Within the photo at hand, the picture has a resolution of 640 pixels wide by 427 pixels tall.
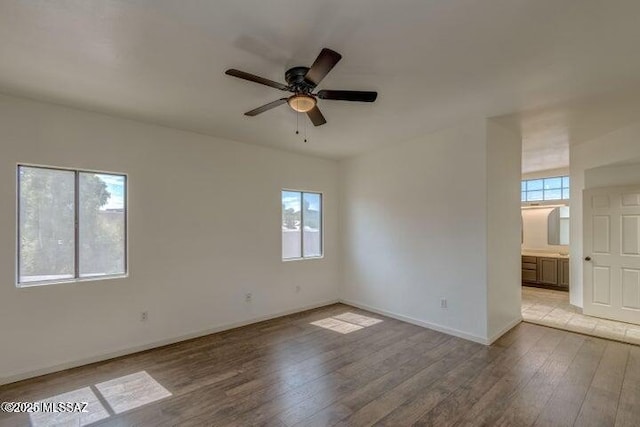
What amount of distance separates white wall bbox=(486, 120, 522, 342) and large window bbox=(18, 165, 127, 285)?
454 cm

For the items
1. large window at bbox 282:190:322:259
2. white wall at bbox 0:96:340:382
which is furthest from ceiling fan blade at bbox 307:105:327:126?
large window at bbox 282:190:322:259

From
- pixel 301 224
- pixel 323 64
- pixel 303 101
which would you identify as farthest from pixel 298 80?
pixel 301 224

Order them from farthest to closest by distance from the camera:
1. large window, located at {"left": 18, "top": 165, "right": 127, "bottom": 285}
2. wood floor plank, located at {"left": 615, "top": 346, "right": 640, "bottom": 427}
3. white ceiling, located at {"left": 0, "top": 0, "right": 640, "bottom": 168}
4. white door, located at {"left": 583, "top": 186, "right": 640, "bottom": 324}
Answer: white door, located at {"left": 583, "top": 186, "right": 640, "bottom": 324} → large window, located at {"left": 18, "top": 165, "right": 127, "bottom": 285} → wood floor plank, located at {"left": 615, "top": 346, "right": 640, "bottom": 427} → white ceiling, located at {"left": 0, "top": 0, "right": 640, "bottom": 168}

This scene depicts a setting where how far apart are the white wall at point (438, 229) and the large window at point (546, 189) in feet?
12.0

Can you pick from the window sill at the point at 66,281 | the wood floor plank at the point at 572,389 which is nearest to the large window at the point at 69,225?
the window sill at the point at 66,281

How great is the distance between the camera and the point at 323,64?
2004 mm

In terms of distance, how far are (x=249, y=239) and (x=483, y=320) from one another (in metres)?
3.42

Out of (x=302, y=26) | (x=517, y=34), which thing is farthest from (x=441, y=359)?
(x=302, y=26)

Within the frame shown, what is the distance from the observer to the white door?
4.38m

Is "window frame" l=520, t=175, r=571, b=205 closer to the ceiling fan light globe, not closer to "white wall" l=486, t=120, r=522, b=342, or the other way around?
"white wall" l=486, t=120, r=522, b=342

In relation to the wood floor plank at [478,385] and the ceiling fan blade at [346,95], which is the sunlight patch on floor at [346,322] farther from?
the ceiling fan blade at [346,95]

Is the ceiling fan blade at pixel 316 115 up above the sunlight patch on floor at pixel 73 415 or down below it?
above

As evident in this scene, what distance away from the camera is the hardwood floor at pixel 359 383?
2.43m

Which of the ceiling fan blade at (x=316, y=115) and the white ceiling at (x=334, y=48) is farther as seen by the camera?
the ceiling fan blade at (x=316, y=115)
